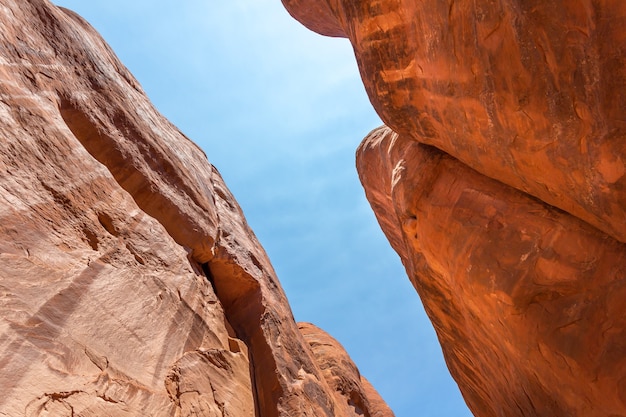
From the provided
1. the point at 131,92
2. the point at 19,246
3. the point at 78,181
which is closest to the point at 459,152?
the point at 78,181

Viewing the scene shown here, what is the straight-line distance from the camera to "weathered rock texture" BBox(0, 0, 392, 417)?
5057 mm

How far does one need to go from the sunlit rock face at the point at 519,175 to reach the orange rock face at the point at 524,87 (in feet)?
0.05

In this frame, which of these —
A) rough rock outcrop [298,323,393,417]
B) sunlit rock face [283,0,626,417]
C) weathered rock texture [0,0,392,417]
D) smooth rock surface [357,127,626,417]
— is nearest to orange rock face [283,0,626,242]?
sunlit rock face [283,0,626,417]

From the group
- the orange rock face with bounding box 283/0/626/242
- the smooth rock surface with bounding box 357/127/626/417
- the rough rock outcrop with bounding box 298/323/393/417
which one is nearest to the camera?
the orange rock face with bounding box 283/0/626/242

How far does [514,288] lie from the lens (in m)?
6.71

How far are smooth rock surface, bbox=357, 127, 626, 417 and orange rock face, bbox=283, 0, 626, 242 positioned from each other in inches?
17.7

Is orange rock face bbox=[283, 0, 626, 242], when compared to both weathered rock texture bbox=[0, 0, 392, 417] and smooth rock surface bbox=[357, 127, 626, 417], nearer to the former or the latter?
smooth rock surface bbox=[357, 127, 626, 417]

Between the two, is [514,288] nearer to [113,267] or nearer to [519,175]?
[519,175]

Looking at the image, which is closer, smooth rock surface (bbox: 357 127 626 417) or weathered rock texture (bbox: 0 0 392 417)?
weathered rock texture (bbox: 0 0 392 417)

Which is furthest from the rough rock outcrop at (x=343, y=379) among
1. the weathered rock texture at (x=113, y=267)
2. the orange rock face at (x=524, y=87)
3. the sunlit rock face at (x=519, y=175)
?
the orange rock face at (x=524, y=87)

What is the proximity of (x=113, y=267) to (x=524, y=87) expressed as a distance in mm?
5487

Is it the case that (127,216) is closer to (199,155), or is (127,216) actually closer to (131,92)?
(131,92)

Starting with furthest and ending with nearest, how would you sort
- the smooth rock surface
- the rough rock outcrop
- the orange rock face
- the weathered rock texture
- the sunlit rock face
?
the rough rock outcrop < the smooth rock surface < the sunlit rock face < the orange rock face < the weathered rock texture

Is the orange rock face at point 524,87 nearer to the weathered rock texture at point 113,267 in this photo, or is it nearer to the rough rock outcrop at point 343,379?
the weathered rock texture at point 113,267
